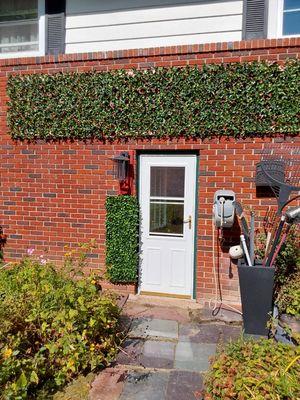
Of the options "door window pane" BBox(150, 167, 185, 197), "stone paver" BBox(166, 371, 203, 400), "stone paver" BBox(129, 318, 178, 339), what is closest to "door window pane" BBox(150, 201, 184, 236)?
"door window pane" BBox(150, 167, 185, 197)

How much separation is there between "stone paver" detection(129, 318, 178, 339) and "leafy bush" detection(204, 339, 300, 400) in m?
1.25

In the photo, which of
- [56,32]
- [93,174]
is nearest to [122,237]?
[93,174]

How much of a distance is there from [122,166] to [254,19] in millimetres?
2571

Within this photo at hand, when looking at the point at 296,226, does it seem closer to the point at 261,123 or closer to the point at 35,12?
the point at 261,123

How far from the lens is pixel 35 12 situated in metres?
5.14

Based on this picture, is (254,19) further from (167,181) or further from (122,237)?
(122,237)

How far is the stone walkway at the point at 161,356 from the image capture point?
9.00 ft

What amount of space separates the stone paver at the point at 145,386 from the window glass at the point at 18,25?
191 inches

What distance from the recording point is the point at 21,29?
5.26m

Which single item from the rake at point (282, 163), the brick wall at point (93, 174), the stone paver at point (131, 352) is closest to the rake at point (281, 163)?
the rake at point (282, 163)

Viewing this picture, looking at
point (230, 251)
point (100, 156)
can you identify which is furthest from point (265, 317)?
point (100, 156)

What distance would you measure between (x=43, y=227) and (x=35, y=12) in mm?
3311

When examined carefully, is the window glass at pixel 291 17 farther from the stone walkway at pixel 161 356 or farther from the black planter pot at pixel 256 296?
the stone walkway at pixel 161 356

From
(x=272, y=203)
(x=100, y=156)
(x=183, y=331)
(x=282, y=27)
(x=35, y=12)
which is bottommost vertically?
(x=183, y=331)
